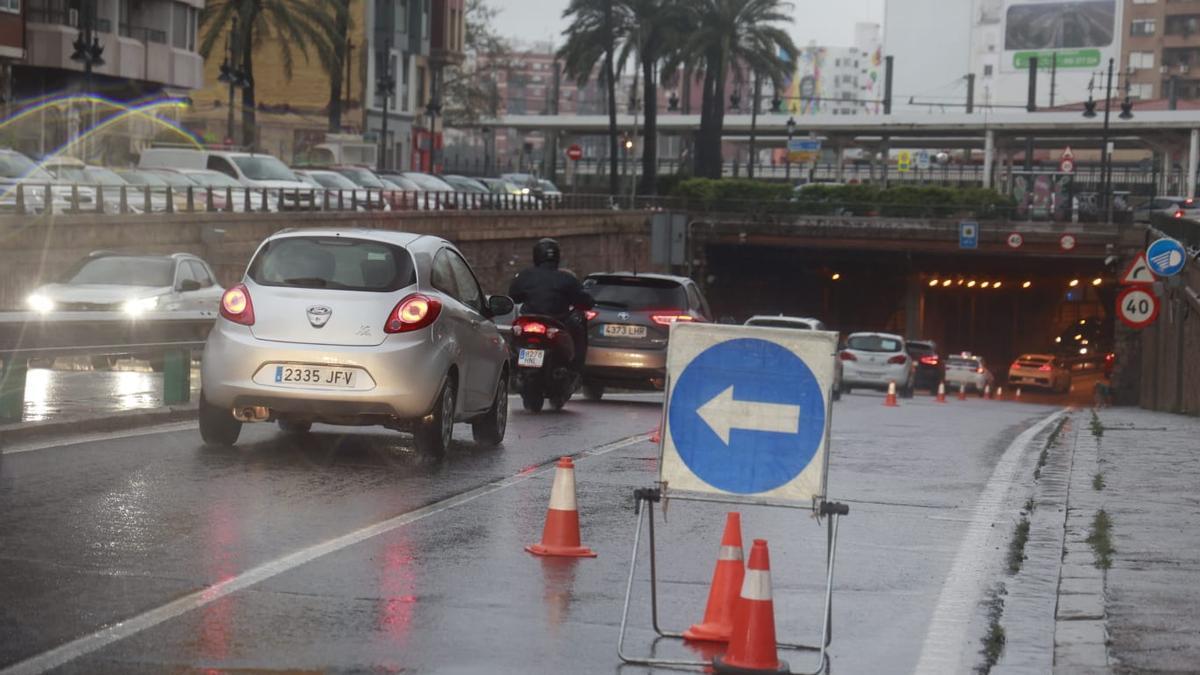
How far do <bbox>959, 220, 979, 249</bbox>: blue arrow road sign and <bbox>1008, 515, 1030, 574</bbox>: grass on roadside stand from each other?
60.1 meters

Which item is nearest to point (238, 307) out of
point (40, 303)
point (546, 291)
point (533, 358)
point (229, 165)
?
point (533, 358)

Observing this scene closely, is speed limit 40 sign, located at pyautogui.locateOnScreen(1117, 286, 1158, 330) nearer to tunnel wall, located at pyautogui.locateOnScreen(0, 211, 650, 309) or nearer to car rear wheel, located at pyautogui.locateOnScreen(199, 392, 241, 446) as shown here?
tunnel wall, located at pyautogui.locateOnScreen(0, 211, 650, 309)

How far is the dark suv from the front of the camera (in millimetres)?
21594

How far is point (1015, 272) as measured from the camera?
81.9 meters

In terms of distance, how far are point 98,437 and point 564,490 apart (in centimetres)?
550

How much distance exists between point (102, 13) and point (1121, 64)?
332 feet

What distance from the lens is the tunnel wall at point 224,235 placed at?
32.0 metres

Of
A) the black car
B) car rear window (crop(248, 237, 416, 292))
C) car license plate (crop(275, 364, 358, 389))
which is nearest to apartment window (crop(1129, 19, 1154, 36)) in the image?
the black car

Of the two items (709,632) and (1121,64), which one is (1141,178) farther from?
(709,632)

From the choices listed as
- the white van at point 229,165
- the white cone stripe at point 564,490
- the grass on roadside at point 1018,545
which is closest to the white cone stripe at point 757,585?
the white cone stripe at point 564,490

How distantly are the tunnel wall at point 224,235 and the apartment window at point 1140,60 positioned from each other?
90084 mm

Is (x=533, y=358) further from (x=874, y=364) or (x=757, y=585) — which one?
(x=874, y=364)

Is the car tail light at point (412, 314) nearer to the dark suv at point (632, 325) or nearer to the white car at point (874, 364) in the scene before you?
the dark suv at point (632, 325)

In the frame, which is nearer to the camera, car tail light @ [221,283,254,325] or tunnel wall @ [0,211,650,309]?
car tail light @ [221,283,254,325]
